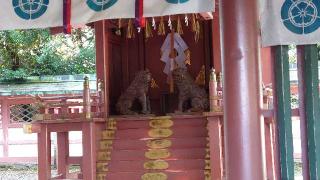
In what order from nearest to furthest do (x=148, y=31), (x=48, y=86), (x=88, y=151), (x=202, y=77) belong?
(x=88, y=151), (x=148, y=31), (x=202, y=77), (x=48, y=86)

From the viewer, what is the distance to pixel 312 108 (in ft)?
11.6

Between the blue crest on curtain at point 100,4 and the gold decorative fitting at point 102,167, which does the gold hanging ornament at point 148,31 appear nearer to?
the gold decorative fitting at point 102,167

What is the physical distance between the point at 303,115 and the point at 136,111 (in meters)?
5.91

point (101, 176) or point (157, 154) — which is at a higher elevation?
point (157, 154)

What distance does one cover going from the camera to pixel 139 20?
573 cm

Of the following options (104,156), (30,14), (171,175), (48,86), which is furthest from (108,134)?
(48,86)

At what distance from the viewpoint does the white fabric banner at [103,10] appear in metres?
5.71

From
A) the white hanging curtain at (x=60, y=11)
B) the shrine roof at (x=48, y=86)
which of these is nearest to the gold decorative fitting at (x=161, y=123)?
the white hanging curtain at (x=60, y=11)

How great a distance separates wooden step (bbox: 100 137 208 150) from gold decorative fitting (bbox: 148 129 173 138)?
0.13m

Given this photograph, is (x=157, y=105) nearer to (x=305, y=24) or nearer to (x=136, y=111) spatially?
(x=136, y=111)

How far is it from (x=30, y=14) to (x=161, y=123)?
10.1ft

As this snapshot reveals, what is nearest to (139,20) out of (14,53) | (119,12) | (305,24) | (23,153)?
(119,12)

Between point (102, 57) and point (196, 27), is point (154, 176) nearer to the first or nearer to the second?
point (102, 57)

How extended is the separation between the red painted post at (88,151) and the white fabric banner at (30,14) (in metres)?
2.19
